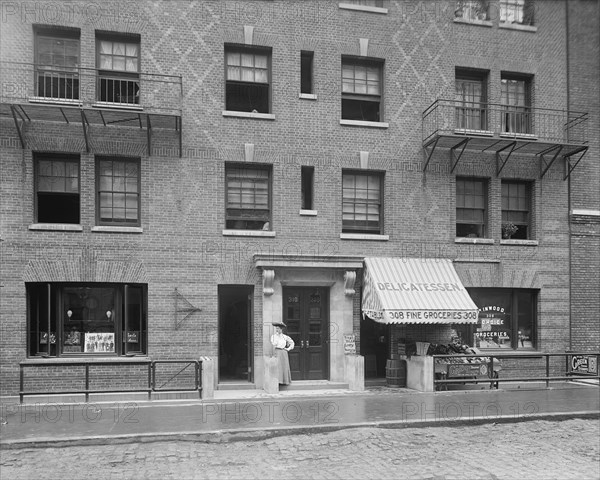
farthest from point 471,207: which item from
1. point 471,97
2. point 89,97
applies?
point 89,97

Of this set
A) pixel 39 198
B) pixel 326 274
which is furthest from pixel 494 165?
pixel 39 198

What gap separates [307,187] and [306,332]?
4112 mm

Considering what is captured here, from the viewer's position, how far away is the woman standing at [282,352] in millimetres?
15092

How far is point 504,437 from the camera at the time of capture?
10.8 metres

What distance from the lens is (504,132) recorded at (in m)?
17.5

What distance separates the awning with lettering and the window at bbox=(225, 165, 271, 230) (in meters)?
3.24

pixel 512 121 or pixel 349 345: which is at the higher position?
pixel 512 121

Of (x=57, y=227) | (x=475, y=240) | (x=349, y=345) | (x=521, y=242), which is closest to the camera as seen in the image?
(x=57, y=227)

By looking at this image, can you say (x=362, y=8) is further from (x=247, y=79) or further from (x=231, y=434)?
(x=231, y=434)

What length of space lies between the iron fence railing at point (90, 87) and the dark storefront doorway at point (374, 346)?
816cm

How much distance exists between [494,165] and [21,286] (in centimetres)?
1356

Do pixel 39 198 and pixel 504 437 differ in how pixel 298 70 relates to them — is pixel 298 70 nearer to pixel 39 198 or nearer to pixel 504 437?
pixel 39 198

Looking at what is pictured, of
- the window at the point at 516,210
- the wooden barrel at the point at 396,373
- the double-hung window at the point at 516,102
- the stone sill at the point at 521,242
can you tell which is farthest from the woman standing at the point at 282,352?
the double-hung window at the point at 516,102

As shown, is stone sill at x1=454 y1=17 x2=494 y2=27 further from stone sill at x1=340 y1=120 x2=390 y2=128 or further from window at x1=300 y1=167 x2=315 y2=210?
window at x1=300 y1=167 x2=315 y2=210
